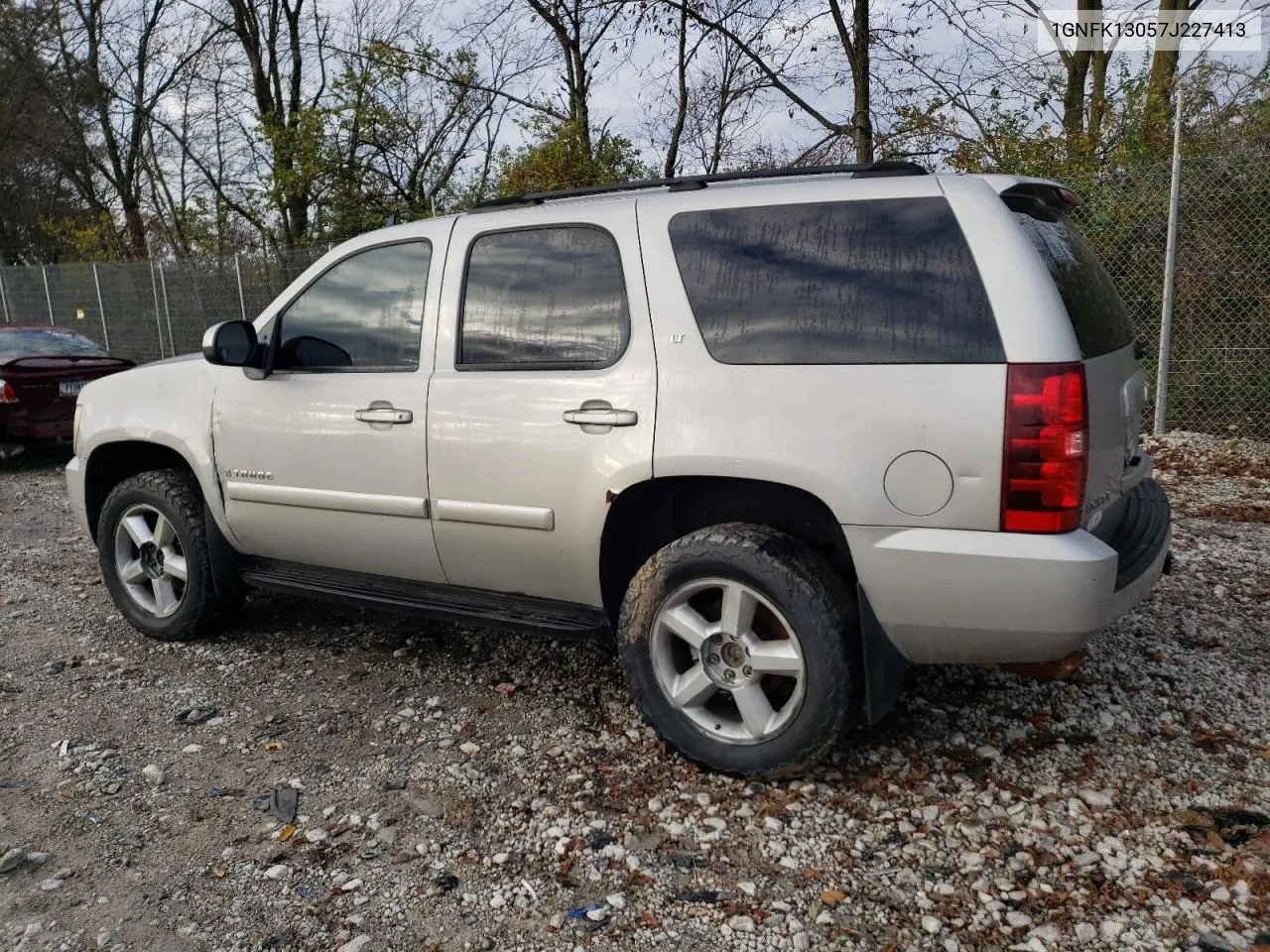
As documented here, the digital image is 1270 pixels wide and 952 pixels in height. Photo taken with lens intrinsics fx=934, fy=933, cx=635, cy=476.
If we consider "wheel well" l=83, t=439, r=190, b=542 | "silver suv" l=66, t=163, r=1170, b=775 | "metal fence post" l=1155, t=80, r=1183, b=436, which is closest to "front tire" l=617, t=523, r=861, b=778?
"silver suv" l=66, t=163, r=1170, b=775

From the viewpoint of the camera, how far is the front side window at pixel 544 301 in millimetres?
3211

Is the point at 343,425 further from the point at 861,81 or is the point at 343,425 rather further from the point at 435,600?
the point at 861,81

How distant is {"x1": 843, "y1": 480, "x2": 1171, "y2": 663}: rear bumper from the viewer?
2539 millimetres

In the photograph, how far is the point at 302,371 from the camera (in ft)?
12.6

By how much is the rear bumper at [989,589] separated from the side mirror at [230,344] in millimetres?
2573

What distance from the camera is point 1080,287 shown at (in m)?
2.96

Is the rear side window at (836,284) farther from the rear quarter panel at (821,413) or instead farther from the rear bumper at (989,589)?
the rear bumper at (989,589)

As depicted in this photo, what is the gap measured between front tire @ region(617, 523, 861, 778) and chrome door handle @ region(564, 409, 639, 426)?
1.43ft

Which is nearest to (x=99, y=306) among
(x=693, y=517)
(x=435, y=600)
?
(x=435, y=600)

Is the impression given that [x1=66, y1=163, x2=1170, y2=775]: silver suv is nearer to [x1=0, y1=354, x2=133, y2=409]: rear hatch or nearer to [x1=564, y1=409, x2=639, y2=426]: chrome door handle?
[x1=564, y1=409, x2=639, y2=426]: chrome door handle

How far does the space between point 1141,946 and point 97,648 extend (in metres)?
4.34

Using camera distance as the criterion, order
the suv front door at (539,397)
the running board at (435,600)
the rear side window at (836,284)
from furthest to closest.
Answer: the running board at (435,600) < the suv front door at (539,397) < the rear side window at (836,284)

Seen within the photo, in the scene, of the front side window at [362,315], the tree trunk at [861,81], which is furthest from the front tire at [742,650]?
the tree trunk at [861,81]

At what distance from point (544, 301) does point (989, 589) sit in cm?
179
